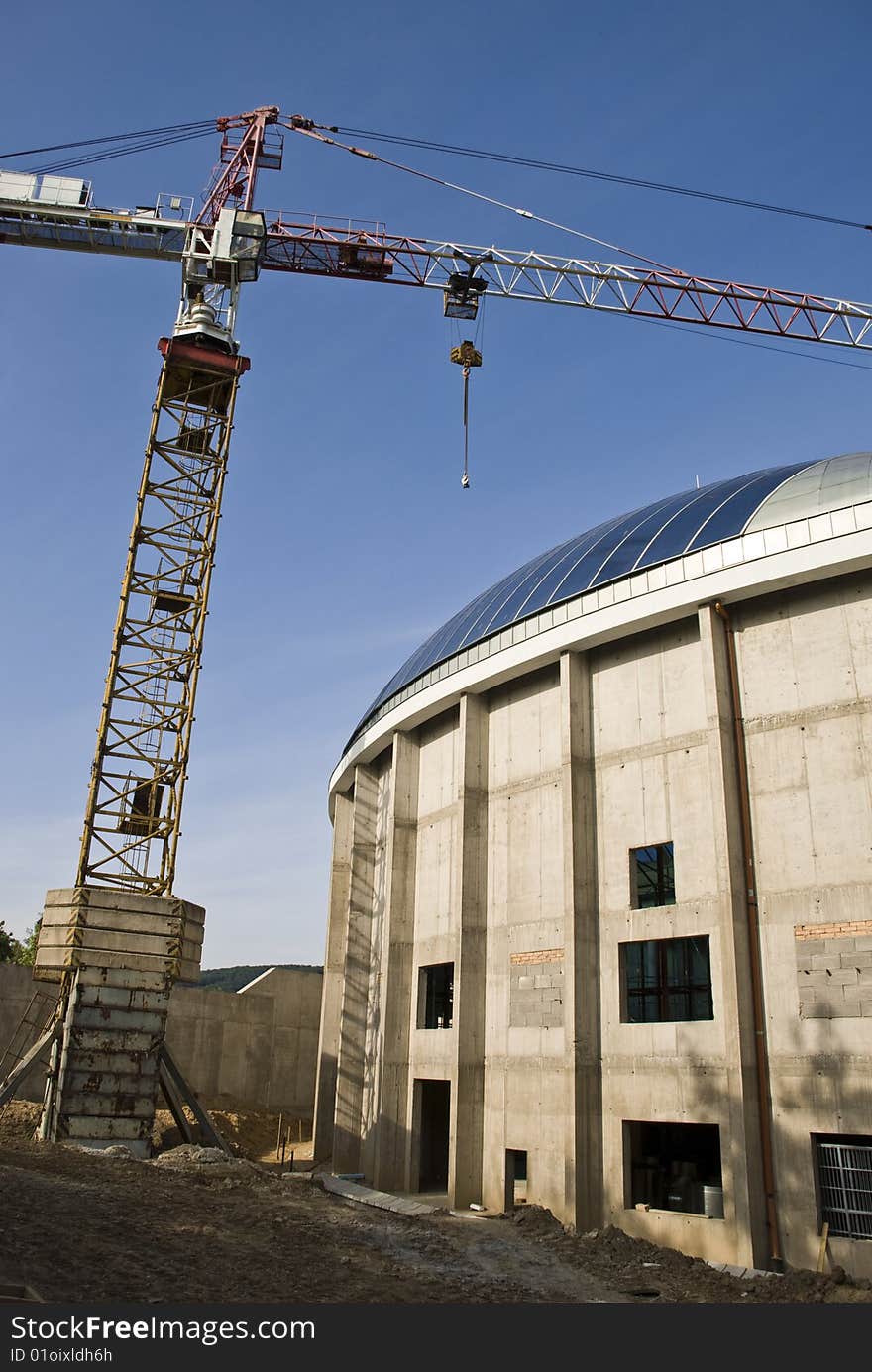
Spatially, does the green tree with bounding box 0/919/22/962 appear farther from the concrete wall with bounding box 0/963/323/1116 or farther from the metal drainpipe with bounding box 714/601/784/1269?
the metal drainpipe with bounding box 714/601/784/1269

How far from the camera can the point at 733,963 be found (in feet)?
66.2

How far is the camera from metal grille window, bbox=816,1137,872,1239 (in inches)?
715

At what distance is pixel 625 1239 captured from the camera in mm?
20484

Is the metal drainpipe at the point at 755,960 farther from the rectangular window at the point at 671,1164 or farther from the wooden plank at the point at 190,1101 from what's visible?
the wooden plank at the point at 190,1101

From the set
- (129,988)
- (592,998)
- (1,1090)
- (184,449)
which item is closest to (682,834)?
(592,998)

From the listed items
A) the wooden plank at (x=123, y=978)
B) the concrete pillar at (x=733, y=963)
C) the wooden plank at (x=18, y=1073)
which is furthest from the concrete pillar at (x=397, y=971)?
the concrete pillar at (x=733, y=963)

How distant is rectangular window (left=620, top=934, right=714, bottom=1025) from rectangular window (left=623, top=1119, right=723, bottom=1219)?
2.18 meters

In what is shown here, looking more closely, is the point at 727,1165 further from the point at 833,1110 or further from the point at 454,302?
the point at 454,302

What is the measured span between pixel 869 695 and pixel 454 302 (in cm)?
3071

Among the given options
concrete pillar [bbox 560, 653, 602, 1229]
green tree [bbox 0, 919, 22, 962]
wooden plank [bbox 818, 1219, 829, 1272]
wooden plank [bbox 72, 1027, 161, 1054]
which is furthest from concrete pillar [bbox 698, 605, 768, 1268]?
green tree [bbox 0, 919, 22, 962]

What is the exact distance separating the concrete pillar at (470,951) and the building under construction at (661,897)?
72 mm

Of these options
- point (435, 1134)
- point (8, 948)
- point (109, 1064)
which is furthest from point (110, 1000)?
point (8, 948)

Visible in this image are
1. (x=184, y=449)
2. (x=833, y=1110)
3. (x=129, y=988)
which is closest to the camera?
(x=833, y=1110)

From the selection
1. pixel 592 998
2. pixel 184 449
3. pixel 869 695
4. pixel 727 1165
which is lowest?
pixel 727 1165
